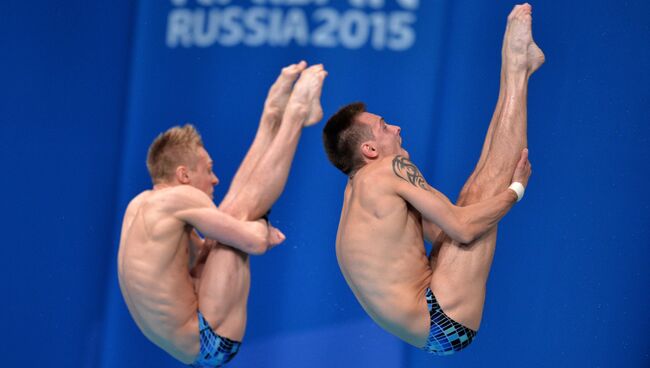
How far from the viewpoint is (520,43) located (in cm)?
388

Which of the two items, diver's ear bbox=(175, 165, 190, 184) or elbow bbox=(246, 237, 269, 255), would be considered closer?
elbow bbox=(246, 237, 269, 255)

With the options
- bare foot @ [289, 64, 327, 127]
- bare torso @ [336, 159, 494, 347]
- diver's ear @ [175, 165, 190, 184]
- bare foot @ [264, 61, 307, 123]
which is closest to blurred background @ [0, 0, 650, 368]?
bare foot @ [264, 61, 307, 123]

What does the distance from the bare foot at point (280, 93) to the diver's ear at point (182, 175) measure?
51 cm

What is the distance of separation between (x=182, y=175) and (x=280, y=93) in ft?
2.01

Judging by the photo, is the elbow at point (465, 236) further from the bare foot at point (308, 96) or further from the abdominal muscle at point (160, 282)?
the abdominal muscle at point (160, 282)

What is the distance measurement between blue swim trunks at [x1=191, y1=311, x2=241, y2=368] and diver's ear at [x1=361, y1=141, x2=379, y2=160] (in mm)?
972

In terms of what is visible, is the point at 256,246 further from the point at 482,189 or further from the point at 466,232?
the point at 482,189

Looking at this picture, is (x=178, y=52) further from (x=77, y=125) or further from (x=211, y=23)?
(x=77, y=125)

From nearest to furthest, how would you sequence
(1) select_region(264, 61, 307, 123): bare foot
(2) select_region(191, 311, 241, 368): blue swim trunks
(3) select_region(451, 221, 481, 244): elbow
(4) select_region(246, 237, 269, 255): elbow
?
(3) select_region(451, 221, 481, 244): elbow → (4) select_region(246, 237, 269, 255): elbow → (2) select_region(191, 311, 241, 368): blue swim trunks → (1) select_region(264, 61, 307, 123): bare foot

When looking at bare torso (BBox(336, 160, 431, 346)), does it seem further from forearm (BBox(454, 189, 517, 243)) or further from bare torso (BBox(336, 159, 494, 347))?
forearm (BBox(454, 189, 517, 243))

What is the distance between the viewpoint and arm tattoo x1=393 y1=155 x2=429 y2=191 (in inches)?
144

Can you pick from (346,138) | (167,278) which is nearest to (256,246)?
(167,278)

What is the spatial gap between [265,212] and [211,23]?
2.05 m

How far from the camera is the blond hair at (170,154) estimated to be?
383 cm
